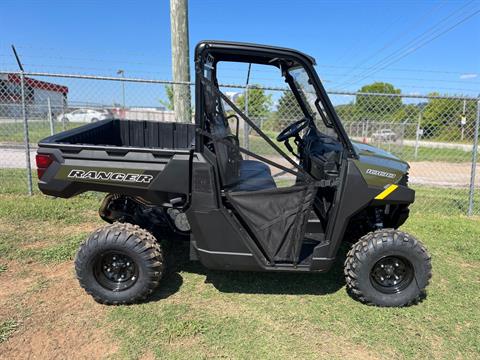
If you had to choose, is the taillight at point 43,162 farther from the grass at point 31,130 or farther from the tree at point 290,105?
the grass at point 31,130

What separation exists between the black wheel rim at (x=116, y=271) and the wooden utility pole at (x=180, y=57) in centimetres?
321

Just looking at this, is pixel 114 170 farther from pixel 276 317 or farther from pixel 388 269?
pixel 388 269

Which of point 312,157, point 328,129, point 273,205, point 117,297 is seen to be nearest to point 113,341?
point 117,297

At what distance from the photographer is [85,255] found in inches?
115

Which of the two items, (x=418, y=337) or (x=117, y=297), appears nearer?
(x=418, y=337)

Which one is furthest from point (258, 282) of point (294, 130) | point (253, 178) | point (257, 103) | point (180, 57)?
point (257, 103)

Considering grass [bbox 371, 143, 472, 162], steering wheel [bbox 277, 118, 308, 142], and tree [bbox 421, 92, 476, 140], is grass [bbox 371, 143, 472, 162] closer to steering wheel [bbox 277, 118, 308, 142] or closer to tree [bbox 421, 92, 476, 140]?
tree [bbox 421, 92, 476, 140]

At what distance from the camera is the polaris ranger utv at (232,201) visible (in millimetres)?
2812

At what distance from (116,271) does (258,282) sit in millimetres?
1240

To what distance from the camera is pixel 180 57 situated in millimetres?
5723

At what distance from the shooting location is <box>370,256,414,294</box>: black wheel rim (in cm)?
307

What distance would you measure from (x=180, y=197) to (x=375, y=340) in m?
1.75

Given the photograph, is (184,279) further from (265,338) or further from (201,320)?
(265,338)

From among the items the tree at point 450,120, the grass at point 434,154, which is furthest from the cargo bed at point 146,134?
the grass at point 434,154
